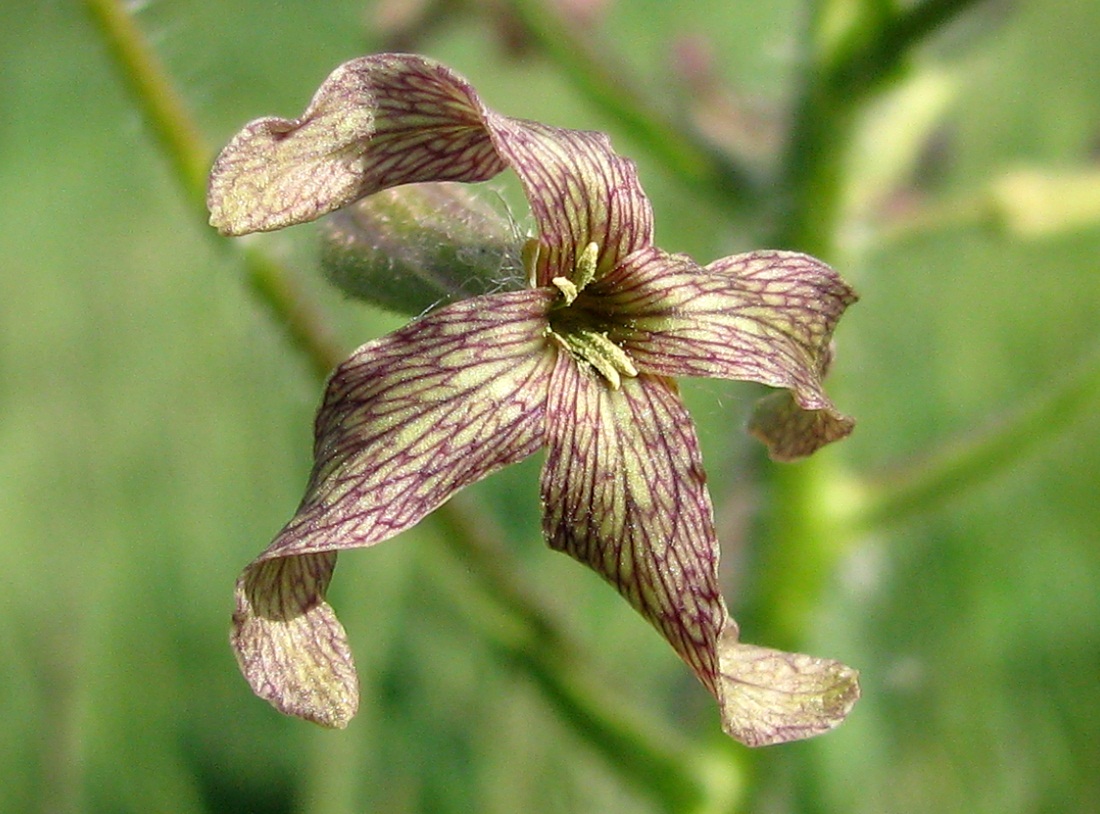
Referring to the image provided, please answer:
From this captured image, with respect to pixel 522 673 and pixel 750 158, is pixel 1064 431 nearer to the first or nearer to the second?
pixel 750 158

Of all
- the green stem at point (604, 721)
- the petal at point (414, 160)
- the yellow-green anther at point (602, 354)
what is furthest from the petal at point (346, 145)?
the green stem at point (604, 721)

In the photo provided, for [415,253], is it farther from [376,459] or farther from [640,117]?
[640,117]

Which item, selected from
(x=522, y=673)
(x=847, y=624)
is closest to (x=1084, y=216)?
(x=847, y=624)

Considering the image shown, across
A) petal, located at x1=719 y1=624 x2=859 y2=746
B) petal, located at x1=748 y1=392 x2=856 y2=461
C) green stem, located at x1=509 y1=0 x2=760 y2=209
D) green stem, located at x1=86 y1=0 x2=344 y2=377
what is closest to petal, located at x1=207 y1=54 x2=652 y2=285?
petal, located at x1=748 y1=392 x2=856 y2=461

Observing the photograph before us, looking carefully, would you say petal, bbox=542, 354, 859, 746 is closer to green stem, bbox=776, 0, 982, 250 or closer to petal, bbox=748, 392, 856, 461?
petal, bbox=748, 392, 856, 461

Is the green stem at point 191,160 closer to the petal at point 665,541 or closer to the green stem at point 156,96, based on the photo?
the green stem at point 156,96
